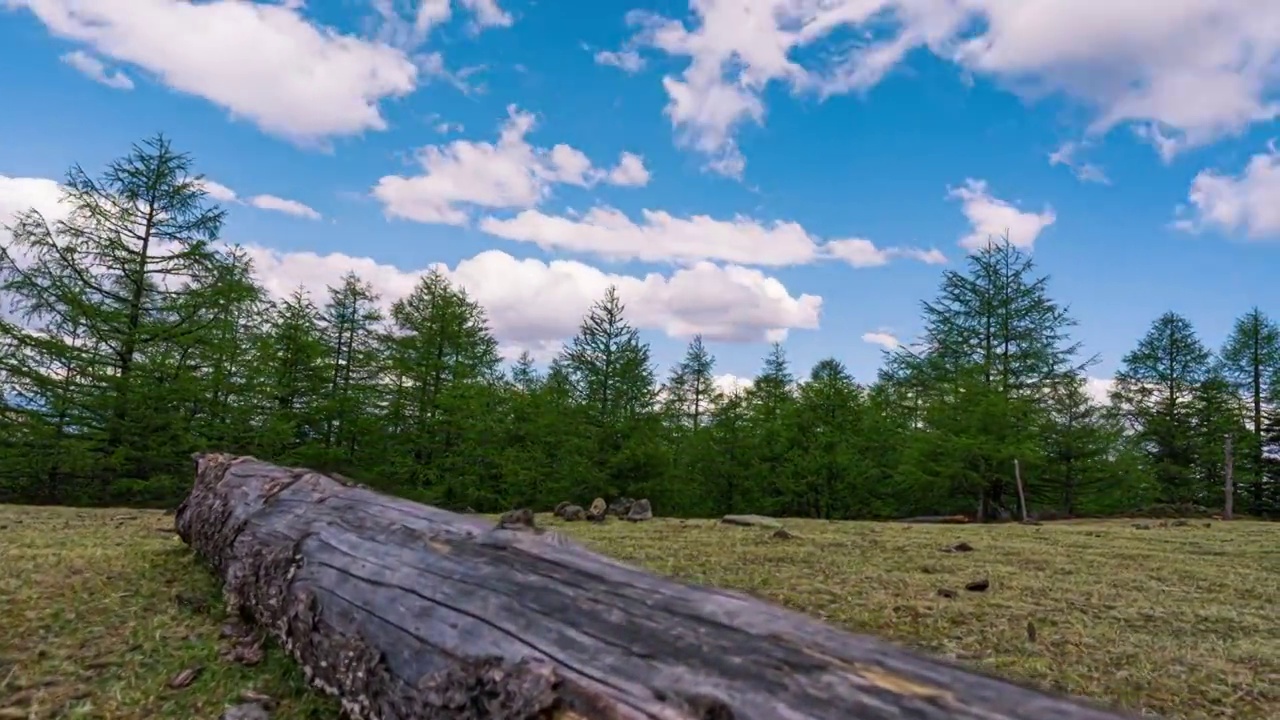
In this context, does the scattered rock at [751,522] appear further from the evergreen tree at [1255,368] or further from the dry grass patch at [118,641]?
the evergreen tree at [1255,368]

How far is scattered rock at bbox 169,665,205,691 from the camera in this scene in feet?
7.52

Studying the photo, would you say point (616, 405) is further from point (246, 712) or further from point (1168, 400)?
point (1168, 400)

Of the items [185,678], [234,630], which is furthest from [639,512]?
[185,678]

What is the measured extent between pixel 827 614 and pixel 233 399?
52.0ft

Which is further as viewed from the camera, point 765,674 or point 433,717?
point 433,717

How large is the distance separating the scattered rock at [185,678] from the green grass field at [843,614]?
0.09 feet

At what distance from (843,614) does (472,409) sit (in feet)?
49.8

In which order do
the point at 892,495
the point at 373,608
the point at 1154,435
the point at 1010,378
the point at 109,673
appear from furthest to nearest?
1. the point at 1154,435
2. the point at 892,495
3. the point at 1010,378
4. the point at 109,673
5. the point at 373,608

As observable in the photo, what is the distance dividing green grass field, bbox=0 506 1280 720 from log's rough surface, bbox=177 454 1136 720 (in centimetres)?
17

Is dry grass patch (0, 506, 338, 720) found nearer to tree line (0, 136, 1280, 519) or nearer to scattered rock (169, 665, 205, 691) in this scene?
scattered rock (169, 665, 205, 691)

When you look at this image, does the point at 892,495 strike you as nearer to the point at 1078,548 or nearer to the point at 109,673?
the point at 1078,548

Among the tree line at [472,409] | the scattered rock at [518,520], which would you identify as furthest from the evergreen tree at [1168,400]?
the scattered rock at [518,520]

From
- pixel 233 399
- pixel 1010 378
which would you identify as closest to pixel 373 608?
pixel 233 399

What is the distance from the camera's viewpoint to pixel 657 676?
1.36 m
